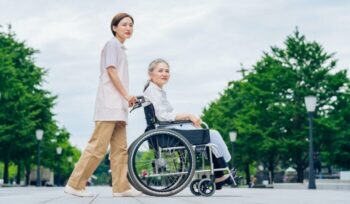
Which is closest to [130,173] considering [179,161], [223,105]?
[179,161]

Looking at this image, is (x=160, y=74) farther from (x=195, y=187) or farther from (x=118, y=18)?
(x=195, y=187)

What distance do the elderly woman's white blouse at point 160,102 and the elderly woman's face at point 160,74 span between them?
89 millimetres

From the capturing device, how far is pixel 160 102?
23.3ft

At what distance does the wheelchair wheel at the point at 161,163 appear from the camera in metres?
6.67

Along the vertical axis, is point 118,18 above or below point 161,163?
above

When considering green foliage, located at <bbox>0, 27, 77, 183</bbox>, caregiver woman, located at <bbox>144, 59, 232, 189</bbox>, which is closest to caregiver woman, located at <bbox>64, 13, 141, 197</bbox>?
caregiver woman, located at <bbox>144, 59, 232, 189</bbox>

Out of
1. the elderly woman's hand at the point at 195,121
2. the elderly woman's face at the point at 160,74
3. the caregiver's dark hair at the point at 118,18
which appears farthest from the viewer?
the elderly woman's face at the point at 160,74

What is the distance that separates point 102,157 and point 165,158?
695mm

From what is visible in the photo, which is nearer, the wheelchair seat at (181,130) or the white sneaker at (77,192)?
the white sneaker at (77,192)

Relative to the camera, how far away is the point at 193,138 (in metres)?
6.91

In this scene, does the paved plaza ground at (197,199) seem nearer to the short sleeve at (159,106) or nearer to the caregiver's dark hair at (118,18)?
the short sleeve at (159,106)

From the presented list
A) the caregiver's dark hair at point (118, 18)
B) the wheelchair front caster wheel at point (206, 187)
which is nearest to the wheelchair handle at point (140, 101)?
the caregiver's dark hair at point (118, 18)

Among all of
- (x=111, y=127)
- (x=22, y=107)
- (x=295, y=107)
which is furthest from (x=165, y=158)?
(x=295, y=107)

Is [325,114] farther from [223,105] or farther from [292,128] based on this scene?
[223,105]
